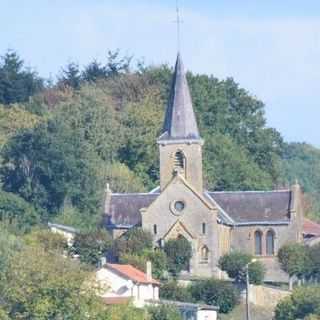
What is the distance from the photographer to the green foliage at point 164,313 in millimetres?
82438

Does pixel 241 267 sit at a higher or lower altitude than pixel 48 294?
higher

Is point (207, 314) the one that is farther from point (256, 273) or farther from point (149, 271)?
point (256, 273)

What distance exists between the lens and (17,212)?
4023 inches

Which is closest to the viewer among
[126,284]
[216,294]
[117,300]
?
[117,300]

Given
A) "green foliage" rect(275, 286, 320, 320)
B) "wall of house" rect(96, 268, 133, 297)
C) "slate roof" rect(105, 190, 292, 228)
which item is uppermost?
"slate roof" rect(105, 190, 292, 228)

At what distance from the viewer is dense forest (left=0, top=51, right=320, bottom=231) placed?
349 feet

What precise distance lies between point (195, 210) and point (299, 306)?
1126cm

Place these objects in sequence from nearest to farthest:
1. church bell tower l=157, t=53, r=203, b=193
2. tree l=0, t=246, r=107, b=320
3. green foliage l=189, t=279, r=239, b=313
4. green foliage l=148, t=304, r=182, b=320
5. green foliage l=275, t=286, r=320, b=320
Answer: tree l=0, t=246, r=107, b=320
green foliage l=148, t=304, r=182, b=320
green foliage l=275, t=286, r=320, b=320
green foliage l=189, t=279, r=239, b=313
church bell tower l=157, t=53, r=203, b=193

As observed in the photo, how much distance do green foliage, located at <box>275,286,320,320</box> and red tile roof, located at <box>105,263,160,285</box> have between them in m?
4.86

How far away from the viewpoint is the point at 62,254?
93.4 metres

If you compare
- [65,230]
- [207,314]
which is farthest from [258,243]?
[207,314]

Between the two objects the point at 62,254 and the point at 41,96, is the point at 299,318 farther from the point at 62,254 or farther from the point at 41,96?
the point at 41,96

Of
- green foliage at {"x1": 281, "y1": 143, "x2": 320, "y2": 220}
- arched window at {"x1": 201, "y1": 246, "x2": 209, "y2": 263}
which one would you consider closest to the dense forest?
arched window at {"x1": 201, "y1": 246, "x2": 209, "y2": 263}

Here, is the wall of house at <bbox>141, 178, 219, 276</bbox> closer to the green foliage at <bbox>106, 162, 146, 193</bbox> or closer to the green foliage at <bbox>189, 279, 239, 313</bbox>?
the green foliage at <bbox>189, 279, 239, 313</bbox>
